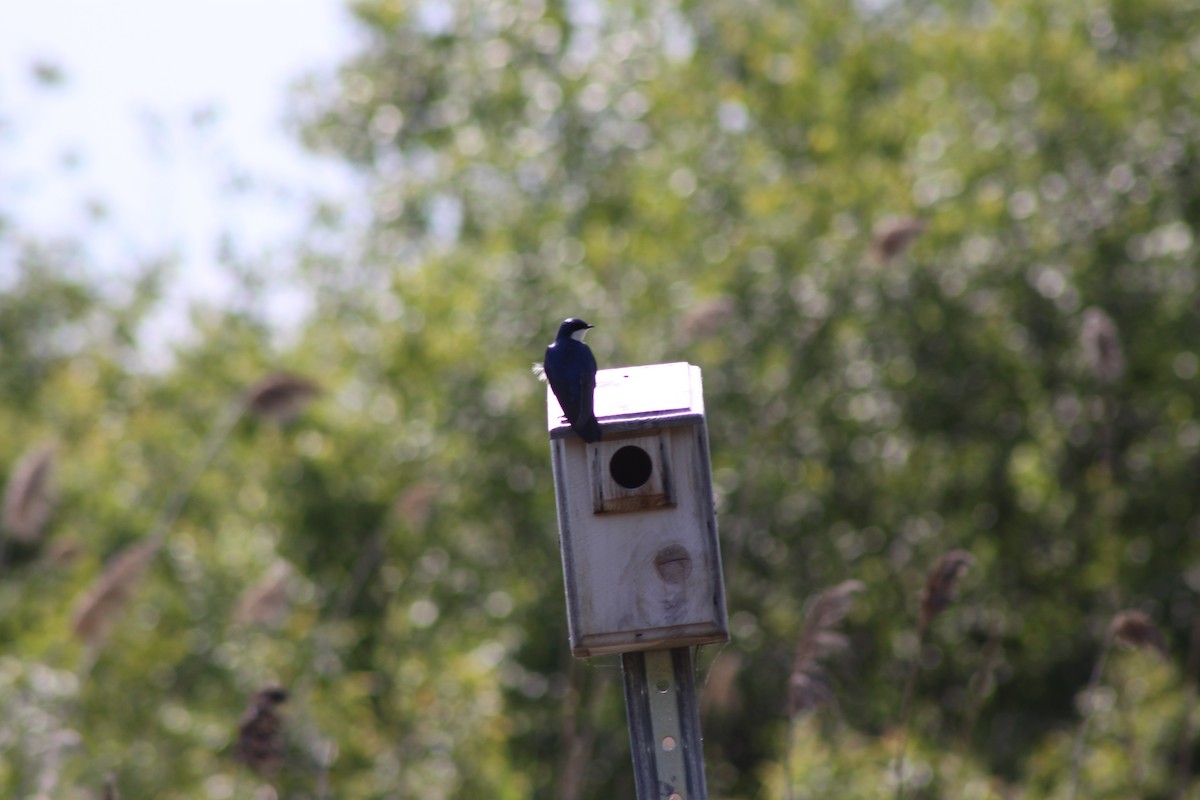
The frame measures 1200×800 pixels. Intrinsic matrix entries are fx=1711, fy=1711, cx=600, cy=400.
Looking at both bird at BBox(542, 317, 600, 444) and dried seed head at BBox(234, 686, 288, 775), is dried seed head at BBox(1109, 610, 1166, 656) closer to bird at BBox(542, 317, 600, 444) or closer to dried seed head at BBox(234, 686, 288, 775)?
bird at BBox(542, 317, 600, 444)

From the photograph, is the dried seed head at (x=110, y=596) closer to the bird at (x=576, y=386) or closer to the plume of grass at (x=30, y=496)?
the plume of grass at (x=30, y=496)

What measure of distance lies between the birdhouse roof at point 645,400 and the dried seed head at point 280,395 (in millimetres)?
2972

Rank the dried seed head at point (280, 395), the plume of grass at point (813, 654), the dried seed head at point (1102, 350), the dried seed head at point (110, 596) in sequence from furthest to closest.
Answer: the dried seed head at point (280, 395)
the dried seed head at point (110, 596)
the dried seed head at point (1102, 350)
the plume of grass at point (813, 654)

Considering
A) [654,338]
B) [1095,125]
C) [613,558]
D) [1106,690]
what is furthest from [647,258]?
[613,558]

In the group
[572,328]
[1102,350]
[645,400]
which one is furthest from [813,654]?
[1102,350]

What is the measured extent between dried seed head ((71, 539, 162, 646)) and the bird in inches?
116

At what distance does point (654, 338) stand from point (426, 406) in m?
1.52

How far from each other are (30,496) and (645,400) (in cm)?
411

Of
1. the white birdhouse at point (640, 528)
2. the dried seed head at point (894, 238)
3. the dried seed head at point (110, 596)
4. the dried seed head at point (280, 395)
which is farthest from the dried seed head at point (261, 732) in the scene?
the dried seed head at point (894, 238)

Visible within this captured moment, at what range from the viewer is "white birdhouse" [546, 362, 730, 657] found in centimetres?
367

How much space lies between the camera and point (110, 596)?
628 cm

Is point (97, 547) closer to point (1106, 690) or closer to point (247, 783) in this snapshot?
point (247, 783)

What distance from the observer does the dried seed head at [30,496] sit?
7.08m

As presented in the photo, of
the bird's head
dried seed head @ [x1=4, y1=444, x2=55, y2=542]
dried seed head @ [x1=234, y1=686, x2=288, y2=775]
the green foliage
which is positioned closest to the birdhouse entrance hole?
the bird's head
